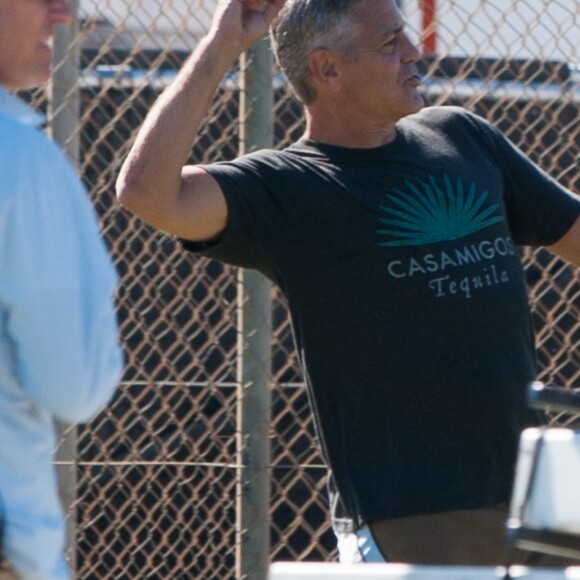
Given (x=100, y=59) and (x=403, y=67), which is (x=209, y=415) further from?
(x=403, y=67)

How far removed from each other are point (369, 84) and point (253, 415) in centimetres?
118

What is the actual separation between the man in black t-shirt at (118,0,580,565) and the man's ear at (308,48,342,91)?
0.42ft

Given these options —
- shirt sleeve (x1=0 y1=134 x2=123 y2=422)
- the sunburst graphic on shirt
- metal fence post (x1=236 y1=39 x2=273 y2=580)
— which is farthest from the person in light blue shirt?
metal fence post (x1=236 y1=39 x2=273 y2=580)

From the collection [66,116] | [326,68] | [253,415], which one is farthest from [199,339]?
[326,68]

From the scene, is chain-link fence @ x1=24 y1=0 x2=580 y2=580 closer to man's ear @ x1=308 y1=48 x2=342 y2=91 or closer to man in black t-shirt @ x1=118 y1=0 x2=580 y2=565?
man's ear @ x1=308 y1=48 x2=342 y2=91

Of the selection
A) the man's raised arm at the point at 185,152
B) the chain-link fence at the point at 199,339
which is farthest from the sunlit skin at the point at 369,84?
the chain-link fence at the point at 199,339

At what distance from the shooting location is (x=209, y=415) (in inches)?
187

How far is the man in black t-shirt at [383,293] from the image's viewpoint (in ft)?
10.1

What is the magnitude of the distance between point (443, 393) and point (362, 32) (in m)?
0.87

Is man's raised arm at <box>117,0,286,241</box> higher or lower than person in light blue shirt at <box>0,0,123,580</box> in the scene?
higher

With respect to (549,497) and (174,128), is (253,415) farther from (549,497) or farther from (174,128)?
(549,497)

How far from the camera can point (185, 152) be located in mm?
3086

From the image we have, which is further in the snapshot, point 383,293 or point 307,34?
point 307,34

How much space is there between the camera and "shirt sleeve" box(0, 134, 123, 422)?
6.61 ft
